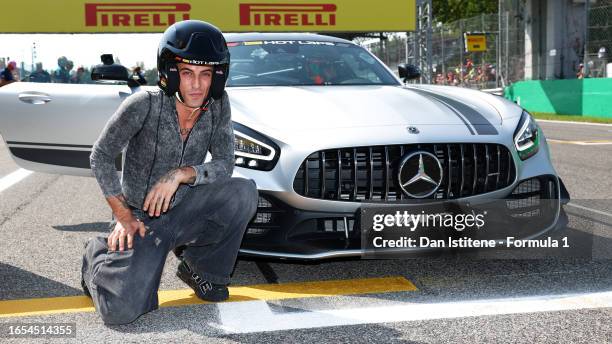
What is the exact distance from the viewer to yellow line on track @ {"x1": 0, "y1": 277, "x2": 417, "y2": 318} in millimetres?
3789

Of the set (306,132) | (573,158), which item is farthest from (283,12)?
(306,132)

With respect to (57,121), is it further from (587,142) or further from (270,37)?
(587,142)

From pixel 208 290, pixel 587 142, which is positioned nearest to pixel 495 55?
pixel 587 142

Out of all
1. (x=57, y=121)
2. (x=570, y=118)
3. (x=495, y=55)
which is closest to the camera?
(x=57, y=121)

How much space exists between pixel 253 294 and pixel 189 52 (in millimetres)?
1332

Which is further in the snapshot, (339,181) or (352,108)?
(352,108)

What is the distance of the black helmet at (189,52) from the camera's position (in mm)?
3441

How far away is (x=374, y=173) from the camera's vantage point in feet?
13.1

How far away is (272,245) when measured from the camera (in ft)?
12.8

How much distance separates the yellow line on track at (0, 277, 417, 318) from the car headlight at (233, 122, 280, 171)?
2.17ft

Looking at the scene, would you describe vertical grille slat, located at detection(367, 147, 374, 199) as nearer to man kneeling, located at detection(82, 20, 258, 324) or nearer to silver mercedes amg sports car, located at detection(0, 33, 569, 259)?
silver mercedes amg sports car, located at detection(0, 33, 569, 259)

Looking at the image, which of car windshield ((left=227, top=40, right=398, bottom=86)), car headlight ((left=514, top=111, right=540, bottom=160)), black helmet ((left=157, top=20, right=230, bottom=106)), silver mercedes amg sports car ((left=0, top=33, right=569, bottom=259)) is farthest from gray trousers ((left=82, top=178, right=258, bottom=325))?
car windshield ((left=227, top=40, right=398, bottom=86))

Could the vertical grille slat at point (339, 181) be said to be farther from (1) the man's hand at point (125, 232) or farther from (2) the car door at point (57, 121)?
(2) the car door at point (57, 121)

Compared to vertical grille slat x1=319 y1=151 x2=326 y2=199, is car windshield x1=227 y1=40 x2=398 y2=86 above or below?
above
